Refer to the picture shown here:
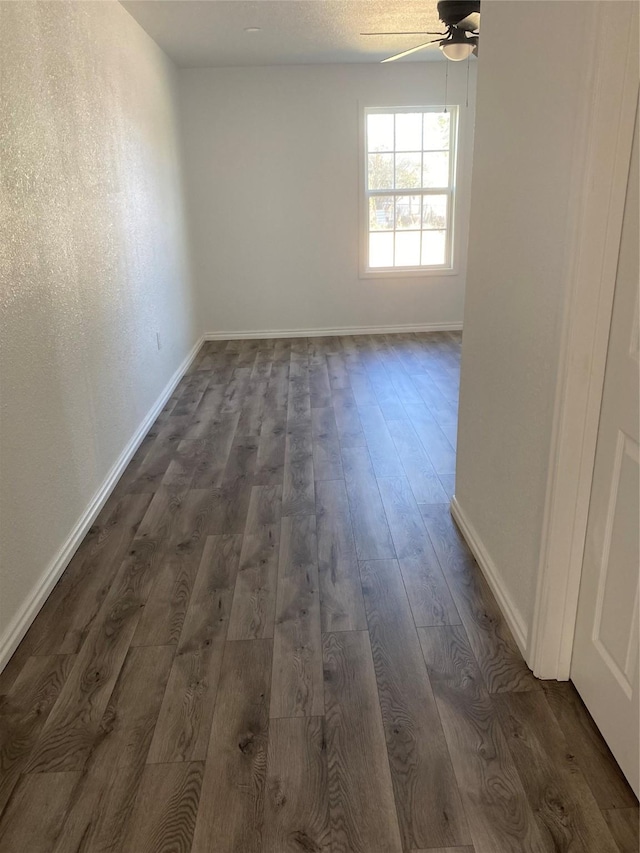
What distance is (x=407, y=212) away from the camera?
6066 millimetres

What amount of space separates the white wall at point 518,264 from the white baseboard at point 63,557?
5.24 ft

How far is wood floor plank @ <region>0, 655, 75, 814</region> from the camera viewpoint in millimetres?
1540

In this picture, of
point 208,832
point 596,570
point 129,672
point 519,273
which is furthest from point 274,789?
point 519,273

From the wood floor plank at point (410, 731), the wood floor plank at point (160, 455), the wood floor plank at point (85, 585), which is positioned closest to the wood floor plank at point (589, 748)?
the wood floor plank at point (410, 731)

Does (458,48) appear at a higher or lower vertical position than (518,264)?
higher

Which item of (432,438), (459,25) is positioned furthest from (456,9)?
(432,438)

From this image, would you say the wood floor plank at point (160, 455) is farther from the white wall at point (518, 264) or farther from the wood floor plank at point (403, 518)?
the white wall at point (518, 264)

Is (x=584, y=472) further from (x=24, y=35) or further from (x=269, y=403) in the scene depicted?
(x=269, y=403)

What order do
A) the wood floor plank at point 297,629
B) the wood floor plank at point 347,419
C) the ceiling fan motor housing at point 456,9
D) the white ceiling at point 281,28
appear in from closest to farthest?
the wood floor plank at point 297,629, the ceiling fan motor housing at point 456,9, the wood floor plank at point 347,419, the white ceiling at point 281,28

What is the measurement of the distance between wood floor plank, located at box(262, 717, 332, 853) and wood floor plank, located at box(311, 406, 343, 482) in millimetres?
1575

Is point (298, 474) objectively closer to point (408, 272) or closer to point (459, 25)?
point (459, 25)

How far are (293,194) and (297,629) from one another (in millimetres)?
4863

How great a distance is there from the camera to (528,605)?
1809mm

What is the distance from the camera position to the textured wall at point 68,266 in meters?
2.07
